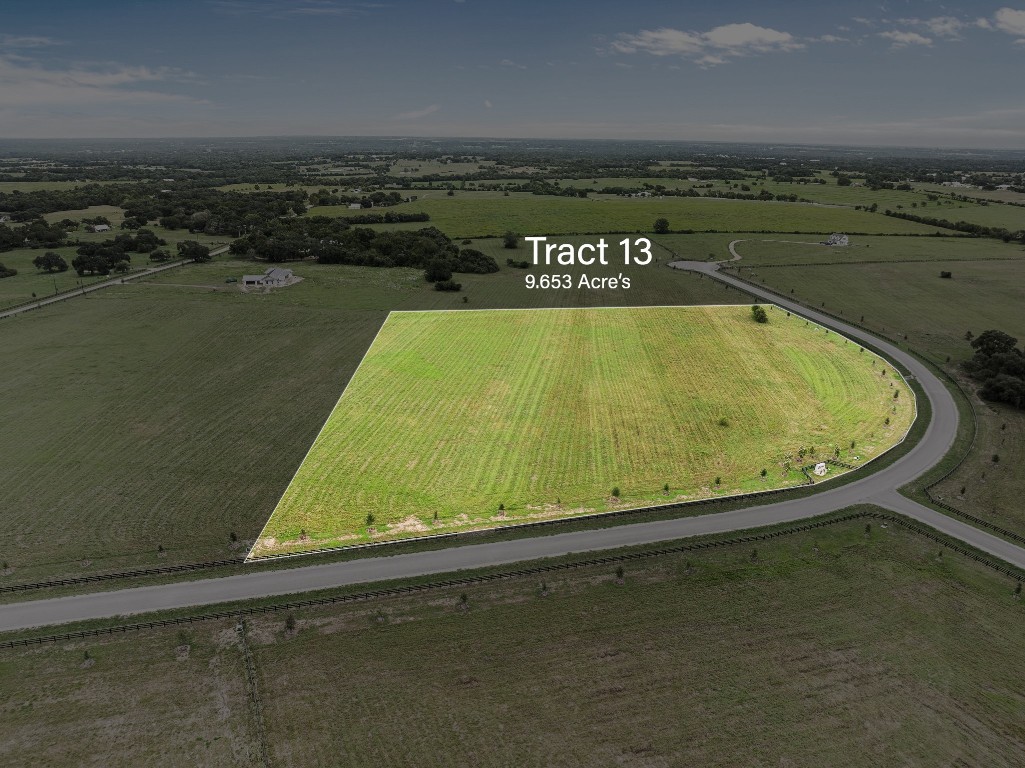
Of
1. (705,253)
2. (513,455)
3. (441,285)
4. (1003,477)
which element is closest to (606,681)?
(513,455)

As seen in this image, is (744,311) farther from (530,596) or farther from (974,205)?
(974,205)

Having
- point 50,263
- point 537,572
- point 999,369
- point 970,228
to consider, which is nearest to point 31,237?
point 50,263

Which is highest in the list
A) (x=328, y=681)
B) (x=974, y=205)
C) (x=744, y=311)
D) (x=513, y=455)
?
(x=974, y=205)

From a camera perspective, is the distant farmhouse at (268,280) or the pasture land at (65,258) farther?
the distant farmhouse at (268,280)

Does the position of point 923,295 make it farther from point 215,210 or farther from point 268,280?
point 215,210

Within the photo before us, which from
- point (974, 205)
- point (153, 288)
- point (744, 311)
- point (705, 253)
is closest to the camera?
point (744, 311)

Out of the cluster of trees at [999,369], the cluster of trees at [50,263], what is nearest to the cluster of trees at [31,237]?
the cluster of trees at [50,263]

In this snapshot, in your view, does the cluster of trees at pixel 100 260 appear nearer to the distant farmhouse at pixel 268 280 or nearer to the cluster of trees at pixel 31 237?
the cluster of trees at pixel 31 237
